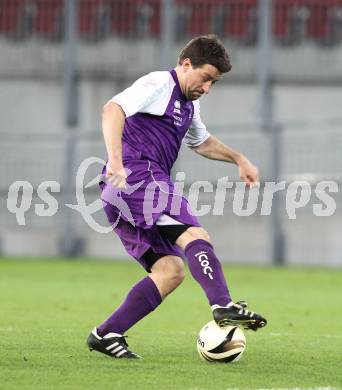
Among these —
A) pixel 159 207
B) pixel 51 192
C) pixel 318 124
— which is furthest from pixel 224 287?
pixel 51 192

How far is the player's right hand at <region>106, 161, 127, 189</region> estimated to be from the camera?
7.03 meters

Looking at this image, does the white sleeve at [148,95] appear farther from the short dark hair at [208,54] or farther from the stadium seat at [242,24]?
the stadium seat at [242,24]

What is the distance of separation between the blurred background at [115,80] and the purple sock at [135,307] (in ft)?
45.0

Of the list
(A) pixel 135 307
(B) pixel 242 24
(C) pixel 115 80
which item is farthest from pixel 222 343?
(B) pixel 242 24

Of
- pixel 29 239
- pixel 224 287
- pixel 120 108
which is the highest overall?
pixel 120 108

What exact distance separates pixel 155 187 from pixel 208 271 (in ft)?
2.12

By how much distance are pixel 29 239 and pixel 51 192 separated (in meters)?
1.00

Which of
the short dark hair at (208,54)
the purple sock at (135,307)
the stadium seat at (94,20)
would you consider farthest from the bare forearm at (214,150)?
the stadium seat at (94,20)

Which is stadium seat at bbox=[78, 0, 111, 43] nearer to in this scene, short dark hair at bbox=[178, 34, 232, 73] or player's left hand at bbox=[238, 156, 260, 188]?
player's left hand at bbox=[238, 156, 260, 188]

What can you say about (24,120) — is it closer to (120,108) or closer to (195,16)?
(195,16)

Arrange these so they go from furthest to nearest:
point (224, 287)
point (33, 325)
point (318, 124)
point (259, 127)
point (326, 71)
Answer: point (326, 71), point (259, 127), point (318, 124), point (33, 325), point (224, 287)

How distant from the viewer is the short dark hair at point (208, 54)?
744cm

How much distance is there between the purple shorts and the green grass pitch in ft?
2.35

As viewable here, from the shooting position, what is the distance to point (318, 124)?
2006cm
